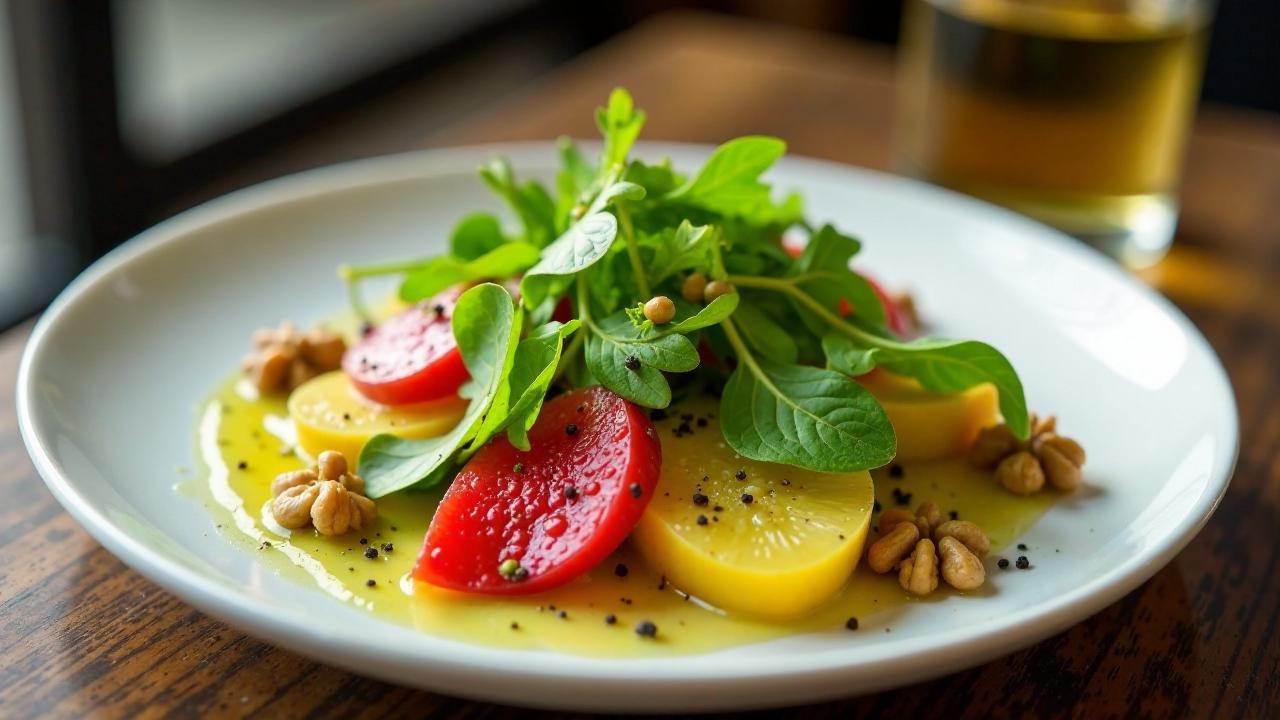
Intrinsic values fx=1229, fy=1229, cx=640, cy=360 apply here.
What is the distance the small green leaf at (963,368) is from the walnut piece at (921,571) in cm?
26

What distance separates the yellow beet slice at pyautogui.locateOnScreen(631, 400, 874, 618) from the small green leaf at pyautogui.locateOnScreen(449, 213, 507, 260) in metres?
0.42

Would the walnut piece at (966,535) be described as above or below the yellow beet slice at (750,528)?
below

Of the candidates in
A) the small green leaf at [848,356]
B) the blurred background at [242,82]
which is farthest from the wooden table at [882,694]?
the blurred background at [242,82]

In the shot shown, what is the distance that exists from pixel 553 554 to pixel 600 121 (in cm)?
57

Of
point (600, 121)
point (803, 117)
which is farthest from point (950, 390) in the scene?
point (803, 117)

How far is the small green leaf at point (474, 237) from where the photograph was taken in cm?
165

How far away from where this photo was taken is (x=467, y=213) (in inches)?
82.9

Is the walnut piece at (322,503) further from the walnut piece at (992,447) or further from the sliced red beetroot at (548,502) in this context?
the walnut piece at (992,447)

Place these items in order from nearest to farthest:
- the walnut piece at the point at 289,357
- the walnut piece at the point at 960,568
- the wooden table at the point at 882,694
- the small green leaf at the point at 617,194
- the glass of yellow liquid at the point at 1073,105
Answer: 1. the wooden table at the point at 882,694
2. the walnut piece at the point at 960,568
3. the small green leaf at the point at 617,194
4. the walnut piece at the point at 289,357
5. the glass of yellow liquid at the point at 1073,105

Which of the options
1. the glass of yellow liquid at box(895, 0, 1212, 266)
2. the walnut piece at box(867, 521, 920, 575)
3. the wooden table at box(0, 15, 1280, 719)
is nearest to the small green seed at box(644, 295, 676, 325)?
the walnut piece at box(867, 521, 920, 575)

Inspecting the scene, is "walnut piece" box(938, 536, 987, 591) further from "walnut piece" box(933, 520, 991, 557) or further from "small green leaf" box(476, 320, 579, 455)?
"small green leaf" box(476, 320, 579, 455)

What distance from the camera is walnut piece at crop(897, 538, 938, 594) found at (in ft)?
4.02

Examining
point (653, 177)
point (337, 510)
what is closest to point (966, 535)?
point (653, 177)

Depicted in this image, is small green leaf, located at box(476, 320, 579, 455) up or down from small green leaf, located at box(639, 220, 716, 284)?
down
